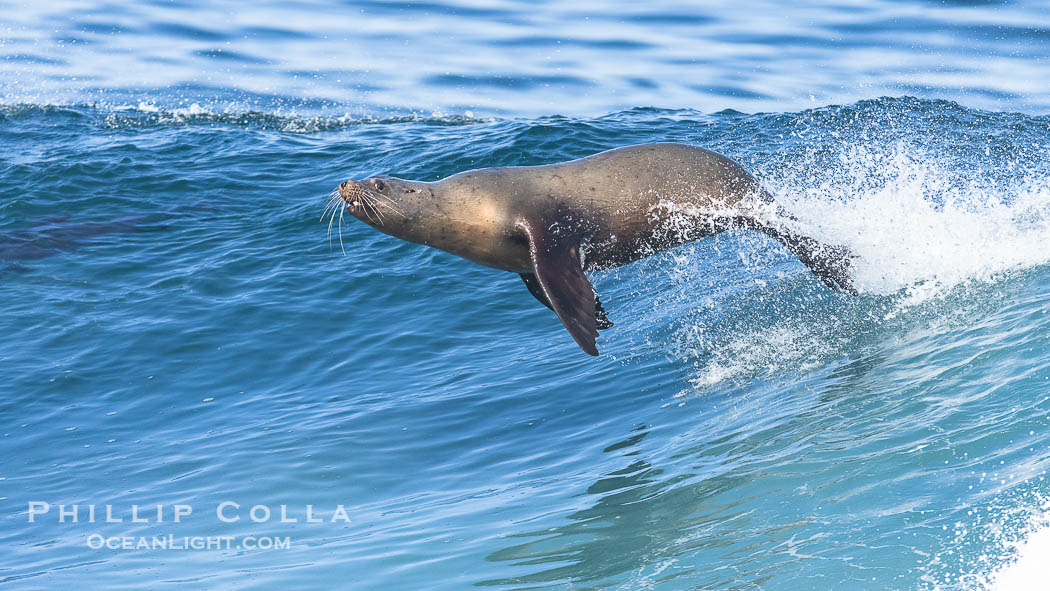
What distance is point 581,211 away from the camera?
8875mm

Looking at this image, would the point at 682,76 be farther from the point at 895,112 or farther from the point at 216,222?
the point at 216,222

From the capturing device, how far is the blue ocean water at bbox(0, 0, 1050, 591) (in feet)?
20.3

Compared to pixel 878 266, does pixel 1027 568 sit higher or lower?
lower

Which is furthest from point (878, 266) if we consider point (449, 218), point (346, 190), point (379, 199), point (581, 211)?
point (346, 190)

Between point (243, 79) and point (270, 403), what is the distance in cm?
1469

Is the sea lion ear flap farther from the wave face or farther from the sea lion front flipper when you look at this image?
the wave face

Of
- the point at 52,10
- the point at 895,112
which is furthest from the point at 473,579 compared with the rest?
the point at 52,10

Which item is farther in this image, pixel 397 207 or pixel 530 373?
pixel 530 373

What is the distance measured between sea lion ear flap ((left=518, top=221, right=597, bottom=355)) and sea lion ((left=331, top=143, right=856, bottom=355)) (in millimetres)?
11

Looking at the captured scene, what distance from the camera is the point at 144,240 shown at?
1430cm

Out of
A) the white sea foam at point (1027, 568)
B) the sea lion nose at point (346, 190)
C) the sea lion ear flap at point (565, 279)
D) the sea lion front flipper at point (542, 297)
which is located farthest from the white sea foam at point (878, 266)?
the white sea foam at point (1027, 568)

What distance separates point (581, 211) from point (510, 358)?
2.63 meters

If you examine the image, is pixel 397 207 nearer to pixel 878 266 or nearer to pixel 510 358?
pixel 510 358

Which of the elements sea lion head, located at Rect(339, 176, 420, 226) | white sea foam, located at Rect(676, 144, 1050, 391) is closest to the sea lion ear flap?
sea lion head, located at Rect(339, 176, 420, 226)
